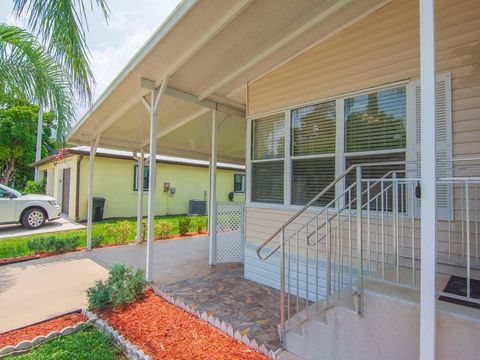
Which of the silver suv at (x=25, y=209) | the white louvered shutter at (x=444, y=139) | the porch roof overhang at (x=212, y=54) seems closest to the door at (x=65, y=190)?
the silver suv at (x=25, y=209)

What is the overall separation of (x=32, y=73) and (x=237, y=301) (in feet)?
16.8

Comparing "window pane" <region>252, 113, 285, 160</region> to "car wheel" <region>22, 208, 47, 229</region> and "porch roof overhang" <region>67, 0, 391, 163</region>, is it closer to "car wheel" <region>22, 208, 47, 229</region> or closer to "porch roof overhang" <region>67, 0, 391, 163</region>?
"porch roof overhang" <region>67, 0, 391, 163</region>

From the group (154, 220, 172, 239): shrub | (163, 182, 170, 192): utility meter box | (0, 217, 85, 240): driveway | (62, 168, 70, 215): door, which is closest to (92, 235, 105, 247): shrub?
(154, 220, 172, 239): shrub

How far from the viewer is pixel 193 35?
11.3ft

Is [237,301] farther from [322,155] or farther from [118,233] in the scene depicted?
[118,233]

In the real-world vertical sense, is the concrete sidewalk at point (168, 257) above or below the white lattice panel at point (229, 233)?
below

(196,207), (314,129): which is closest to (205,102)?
(314,129)

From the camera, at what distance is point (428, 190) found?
→ 1788mm

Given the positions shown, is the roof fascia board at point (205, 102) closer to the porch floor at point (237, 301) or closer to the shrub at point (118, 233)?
the porch floor at point (237, 301)

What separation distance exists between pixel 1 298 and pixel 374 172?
18.9 feet

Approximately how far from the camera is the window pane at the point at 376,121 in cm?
338

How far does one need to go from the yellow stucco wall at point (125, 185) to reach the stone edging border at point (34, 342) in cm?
939

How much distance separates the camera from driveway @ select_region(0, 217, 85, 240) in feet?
28.9

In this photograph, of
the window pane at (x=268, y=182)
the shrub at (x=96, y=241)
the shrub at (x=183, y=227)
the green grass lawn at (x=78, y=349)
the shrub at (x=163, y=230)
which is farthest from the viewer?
the shrub at (x=183, y=227)
